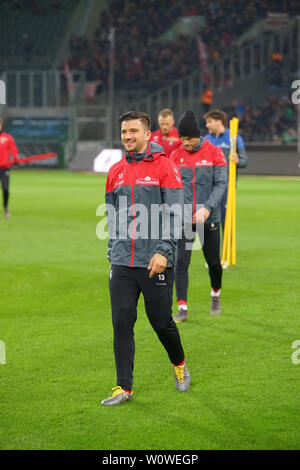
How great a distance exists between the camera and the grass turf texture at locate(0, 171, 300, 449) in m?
5.41

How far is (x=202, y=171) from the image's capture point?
8.98 m

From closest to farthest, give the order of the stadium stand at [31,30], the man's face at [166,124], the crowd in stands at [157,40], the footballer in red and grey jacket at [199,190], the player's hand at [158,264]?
the player's hand at [158,264]
the footballer in red and grey jacket at [199,190]
the man's face at [166,124]
the crowd in stands at [157,40]
the stadium stand at [31,30]

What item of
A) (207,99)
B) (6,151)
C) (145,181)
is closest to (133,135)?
(145,181)

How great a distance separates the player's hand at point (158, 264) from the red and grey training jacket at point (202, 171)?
311 cm

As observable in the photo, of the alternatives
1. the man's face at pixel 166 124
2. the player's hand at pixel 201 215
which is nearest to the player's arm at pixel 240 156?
the man's face at pixel 166 124

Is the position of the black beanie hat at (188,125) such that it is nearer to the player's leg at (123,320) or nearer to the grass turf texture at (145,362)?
the grass turf texture at (145,362)

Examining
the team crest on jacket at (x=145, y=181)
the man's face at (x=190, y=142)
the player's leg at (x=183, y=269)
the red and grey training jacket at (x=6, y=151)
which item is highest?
the man's face at (x=190, y=142)

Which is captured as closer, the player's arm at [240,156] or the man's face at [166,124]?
the man's face at [166,124]

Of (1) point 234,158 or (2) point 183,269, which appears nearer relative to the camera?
(2) point 183,269

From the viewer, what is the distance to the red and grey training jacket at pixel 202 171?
8.96 m

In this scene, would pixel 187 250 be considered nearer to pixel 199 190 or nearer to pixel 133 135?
pixel 199 190

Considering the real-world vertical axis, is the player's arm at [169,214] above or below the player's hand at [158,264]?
above

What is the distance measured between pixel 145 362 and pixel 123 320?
4.22 feet

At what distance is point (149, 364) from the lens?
7.18 metres
